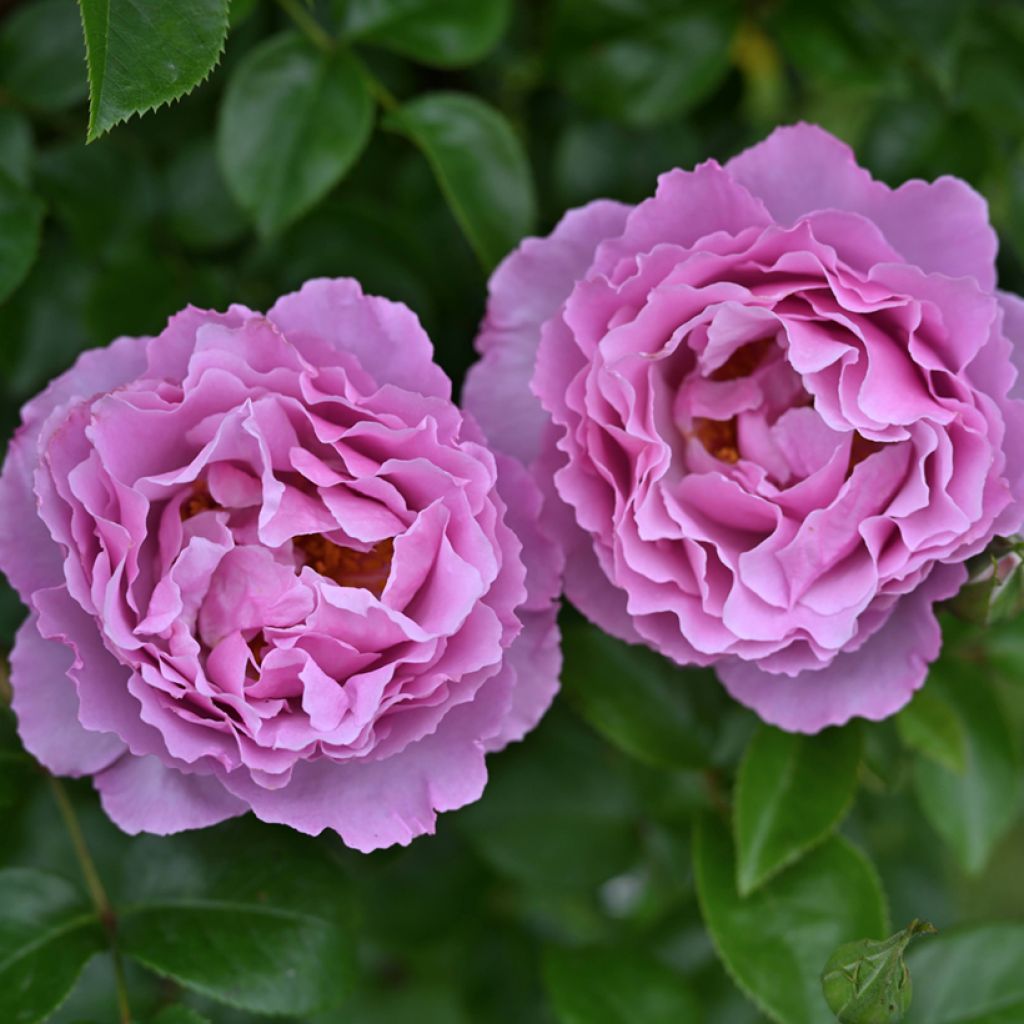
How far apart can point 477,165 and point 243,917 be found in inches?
17.0

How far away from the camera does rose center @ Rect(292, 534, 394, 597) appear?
0.65m

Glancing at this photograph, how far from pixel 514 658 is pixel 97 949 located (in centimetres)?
27

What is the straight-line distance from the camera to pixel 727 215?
0.64 m

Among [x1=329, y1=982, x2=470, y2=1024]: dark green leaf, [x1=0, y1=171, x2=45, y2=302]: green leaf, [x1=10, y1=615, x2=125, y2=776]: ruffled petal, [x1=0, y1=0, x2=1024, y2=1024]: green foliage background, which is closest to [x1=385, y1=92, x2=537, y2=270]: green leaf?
[x1=0, y1=0, x2=1024, y2=1024]: green foliage background

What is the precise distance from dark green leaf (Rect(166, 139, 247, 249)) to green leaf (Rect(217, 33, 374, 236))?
0.09 m

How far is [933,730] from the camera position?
30.1 inches

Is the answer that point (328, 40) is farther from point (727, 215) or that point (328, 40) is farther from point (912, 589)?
point (912, 589)

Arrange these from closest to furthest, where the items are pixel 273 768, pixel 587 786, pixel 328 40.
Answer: pixel 273 768, pixel 328 40, pixel 587 786

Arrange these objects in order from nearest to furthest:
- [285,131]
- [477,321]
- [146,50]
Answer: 1. [146,50]
2. [285,131]
3. [477,321]

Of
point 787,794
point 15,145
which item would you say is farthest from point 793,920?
point 15,145

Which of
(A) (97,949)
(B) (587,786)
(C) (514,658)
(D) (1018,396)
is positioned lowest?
(B) (587,786)

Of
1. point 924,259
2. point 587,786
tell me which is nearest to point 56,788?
point 587,786

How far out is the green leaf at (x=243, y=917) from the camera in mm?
680

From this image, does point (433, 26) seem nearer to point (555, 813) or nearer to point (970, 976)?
point (555, 813)
